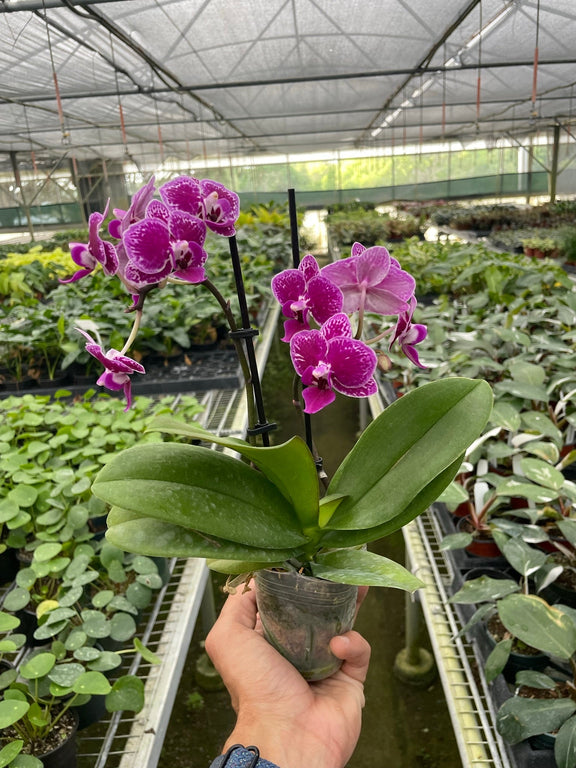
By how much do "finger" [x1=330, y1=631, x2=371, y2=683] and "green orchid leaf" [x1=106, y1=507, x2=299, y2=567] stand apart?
151 millimetres

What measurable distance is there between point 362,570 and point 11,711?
0.63 metres

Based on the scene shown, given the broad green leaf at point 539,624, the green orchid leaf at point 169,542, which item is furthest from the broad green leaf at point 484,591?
the green orchid leaf at point 169,542

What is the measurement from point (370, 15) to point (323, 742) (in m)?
5.68

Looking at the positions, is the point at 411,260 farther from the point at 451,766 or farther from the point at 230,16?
the point at 451,766

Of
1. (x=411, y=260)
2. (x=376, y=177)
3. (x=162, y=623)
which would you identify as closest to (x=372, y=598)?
(x=162, y=623)

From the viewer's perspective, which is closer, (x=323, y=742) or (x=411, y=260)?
(x=323, y=742)

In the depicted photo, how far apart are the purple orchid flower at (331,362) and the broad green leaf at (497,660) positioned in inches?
26.6

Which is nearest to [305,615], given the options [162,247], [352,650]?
[352,650]

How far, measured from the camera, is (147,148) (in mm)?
15305

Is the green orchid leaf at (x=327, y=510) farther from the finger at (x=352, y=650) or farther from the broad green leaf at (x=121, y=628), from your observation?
the broad green leaf at (x=121, y=628)

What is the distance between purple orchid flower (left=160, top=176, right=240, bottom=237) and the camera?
0.58m

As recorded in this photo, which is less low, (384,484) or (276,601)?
(384,484)

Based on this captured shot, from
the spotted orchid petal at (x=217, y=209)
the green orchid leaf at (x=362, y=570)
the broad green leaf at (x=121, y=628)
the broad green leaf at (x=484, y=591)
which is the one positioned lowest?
the broad green leaf at (x=121, y=628)

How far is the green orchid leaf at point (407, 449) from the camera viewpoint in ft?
2.00
